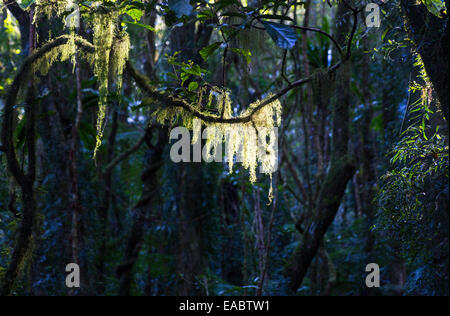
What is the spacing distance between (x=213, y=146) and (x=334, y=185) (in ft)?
4.93

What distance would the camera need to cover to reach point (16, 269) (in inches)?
94.3

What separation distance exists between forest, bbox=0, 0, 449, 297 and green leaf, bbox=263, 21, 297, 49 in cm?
1

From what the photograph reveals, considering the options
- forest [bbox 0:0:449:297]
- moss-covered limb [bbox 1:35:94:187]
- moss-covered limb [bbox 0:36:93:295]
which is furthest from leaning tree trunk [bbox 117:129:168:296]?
moss-covered limb [bbox 1:35:94:187]

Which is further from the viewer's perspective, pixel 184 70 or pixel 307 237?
pixel 307 237

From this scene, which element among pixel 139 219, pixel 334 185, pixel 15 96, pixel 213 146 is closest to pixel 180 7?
pixel 213 146

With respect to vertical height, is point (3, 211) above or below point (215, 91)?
below

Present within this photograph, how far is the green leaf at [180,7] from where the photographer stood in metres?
1.50

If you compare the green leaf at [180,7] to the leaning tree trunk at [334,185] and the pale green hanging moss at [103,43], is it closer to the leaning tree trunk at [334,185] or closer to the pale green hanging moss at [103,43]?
the pale green hanging moss at [103,43]

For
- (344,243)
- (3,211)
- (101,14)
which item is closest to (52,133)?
(3,211)

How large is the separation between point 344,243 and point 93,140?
4328 mm

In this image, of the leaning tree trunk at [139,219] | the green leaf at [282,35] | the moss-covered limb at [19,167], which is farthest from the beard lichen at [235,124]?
the leaning tree trunk at [139,219]

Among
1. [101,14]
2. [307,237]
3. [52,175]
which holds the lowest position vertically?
[307,237]

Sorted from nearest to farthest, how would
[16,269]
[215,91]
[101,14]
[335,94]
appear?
[101,14], [215,91], [16,269], [335,94]
